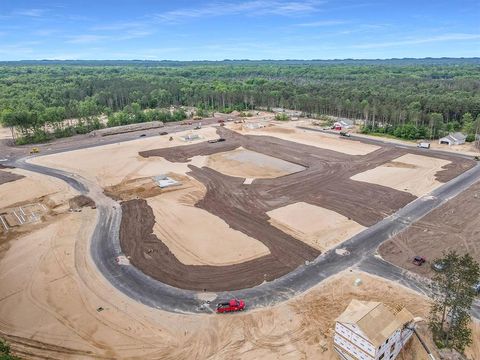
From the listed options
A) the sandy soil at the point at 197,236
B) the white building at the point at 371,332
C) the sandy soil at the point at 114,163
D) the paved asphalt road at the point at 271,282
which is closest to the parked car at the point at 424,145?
the paved asphalt road at the point at 271,282

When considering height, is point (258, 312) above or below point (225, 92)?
below

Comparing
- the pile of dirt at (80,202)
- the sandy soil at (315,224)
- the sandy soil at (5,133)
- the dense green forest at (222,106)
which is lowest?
the sandy soil at (315,224)

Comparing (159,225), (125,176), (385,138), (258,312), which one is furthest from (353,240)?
(385,138)

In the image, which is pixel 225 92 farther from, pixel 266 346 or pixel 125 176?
pixel 266 346

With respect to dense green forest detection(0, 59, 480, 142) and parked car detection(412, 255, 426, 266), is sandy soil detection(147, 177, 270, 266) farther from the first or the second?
dense green forest detection(0, 59, 480, 142)

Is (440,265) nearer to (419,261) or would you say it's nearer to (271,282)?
(419,261)

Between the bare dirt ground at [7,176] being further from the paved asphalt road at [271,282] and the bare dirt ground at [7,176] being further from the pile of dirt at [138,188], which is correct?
the paved asphalt road at [271,282]
